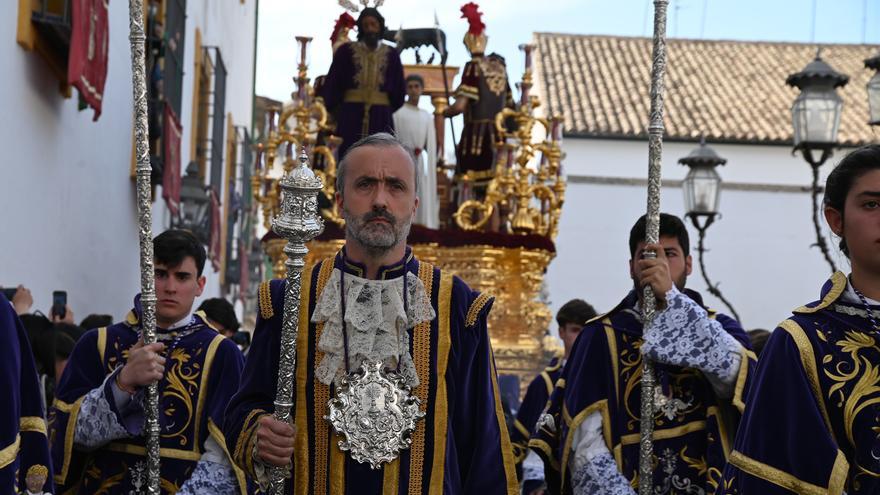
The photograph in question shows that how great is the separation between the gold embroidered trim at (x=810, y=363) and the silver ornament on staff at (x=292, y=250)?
3.74 ft

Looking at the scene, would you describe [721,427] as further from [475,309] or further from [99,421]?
[99,421]

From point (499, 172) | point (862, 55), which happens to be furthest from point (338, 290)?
point (862, 55)

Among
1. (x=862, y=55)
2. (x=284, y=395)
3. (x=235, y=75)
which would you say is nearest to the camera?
(x=284, y=395)

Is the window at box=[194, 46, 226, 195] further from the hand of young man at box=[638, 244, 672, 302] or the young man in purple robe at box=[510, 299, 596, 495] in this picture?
the hand of young man at box=[638, 244, 672, 302]

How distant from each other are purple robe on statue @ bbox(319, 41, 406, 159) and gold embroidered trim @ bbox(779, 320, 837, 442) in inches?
344

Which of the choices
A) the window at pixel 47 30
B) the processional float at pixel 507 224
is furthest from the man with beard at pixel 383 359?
the processional float at pixel 507 224

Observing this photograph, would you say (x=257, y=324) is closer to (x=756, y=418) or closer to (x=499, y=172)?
(x=756, y=418)

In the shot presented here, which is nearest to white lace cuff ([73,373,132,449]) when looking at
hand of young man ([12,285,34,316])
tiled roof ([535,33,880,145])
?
hand of young man ([12,285,34,316])

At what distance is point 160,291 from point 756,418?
2282 millimetres

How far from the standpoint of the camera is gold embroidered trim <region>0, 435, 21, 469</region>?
337 centimetres

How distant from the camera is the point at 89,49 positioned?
864cm

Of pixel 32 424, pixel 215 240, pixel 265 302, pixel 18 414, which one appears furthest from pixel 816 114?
pixel 215 240

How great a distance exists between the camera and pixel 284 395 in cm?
352

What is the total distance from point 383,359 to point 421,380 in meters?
0.11
